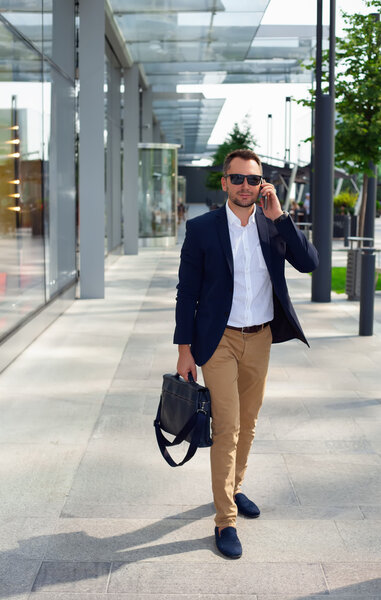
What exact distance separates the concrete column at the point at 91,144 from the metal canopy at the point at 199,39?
1.94m

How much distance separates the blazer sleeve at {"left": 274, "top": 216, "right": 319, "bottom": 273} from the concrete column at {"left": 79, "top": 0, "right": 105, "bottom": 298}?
1008 cm

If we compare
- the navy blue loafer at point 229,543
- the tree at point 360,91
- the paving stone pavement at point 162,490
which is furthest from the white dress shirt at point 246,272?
the tree at point 360,91

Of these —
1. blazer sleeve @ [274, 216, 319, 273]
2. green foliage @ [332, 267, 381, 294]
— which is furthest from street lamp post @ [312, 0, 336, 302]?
blazer sleeve @ [274, 216, 319, 273]

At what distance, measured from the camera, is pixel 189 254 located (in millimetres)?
4148

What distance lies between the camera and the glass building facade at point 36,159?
8938mm

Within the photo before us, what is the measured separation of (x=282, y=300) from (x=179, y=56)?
17665mm

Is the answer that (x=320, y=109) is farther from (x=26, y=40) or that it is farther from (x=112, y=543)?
(x=112, y=543)

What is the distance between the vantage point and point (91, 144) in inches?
550

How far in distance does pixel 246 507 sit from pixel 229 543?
51cm

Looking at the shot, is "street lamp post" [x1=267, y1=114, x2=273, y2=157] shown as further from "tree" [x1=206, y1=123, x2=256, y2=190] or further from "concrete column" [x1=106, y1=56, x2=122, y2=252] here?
"concrete column" [x1=106, y1=56, x2=122, y2=252]

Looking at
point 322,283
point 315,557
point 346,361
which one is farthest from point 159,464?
point 322,283

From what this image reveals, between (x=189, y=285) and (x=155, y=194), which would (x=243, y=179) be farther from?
(x=155, y=194)

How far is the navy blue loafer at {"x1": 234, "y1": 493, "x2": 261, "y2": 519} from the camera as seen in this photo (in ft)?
14.8

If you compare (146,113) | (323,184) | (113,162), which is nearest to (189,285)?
(323,184)
